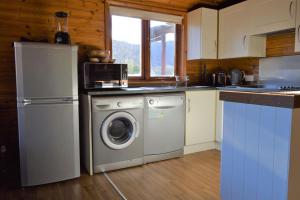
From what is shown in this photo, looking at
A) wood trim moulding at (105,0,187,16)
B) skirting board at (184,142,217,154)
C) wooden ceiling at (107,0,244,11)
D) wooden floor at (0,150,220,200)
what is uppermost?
wooden ceiling at (107,0,244,11)

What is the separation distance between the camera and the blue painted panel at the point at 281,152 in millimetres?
1205

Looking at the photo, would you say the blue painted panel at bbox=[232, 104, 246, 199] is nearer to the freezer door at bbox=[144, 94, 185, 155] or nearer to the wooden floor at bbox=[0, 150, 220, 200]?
the wooden floor at bbox=[0, 150, 220, 200]

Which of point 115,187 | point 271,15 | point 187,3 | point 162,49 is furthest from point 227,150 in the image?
point 187,3

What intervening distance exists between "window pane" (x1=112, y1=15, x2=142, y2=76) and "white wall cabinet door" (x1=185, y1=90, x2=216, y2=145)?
0.90 m

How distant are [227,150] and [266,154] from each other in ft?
0.98

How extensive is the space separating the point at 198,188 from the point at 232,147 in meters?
0.86

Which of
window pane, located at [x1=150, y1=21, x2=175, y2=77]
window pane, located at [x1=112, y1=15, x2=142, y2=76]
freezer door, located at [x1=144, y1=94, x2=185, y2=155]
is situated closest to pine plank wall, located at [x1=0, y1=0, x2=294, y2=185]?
window pane, located at [x1=112, y1=15, x2=142, y2=76]

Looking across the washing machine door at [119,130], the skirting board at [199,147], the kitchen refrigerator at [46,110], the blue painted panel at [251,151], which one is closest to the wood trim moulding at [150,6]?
the kitchen refrigerator at [46,110]

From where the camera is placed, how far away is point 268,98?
50.3 inches

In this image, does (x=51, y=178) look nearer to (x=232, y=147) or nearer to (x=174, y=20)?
(x=232, y=147)

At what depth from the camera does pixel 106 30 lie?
311 centimetres

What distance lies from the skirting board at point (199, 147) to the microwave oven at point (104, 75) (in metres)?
1.24

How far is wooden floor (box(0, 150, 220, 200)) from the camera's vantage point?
208cm

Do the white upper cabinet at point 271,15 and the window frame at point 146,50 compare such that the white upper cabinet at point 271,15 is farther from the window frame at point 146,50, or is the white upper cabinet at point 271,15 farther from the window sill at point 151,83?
the window sill at point 151,83
